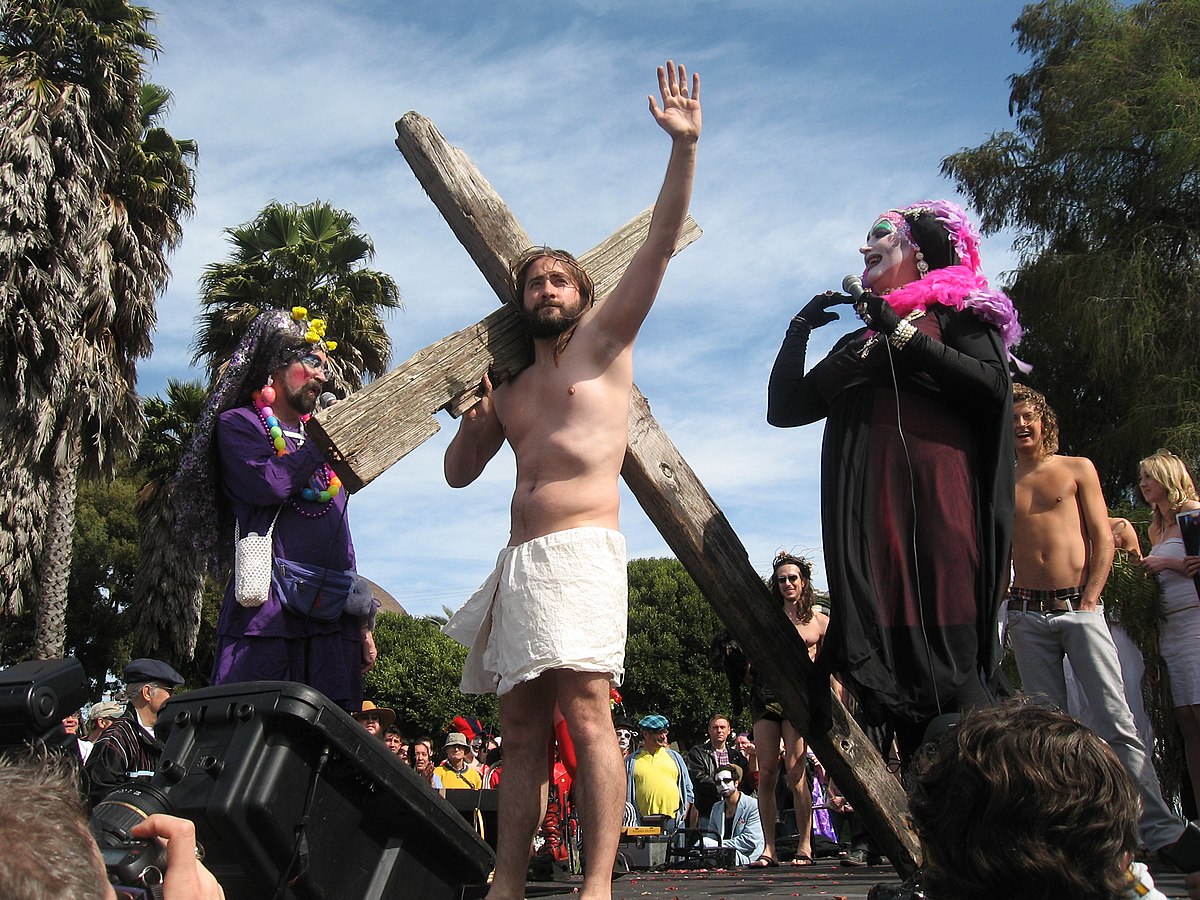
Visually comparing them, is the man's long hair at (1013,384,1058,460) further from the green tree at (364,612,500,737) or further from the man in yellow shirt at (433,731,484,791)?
the green tree at (364,612,500,737)

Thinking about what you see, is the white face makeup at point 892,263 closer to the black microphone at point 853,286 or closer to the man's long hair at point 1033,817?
the black microphone at point 853,286

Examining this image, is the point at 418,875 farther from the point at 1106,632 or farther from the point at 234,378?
the point at 1106,632

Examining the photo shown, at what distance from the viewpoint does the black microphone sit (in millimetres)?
4008

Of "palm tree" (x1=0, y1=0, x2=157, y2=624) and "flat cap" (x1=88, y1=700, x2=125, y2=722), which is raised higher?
"palm tree" (x1=0, y1=0, x2=157, y2=624)

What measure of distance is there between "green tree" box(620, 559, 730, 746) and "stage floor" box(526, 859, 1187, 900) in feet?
102

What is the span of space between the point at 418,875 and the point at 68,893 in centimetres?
191

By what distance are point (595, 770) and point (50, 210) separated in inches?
648

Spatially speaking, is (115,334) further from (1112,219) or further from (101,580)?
(101,580)

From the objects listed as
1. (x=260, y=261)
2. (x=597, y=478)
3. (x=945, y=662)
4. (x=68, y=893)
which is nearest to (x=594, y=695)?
(x=597, y=478)

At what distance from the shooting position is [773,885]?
495cm

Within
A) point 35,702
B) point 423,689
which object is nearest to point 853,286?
point 35,702

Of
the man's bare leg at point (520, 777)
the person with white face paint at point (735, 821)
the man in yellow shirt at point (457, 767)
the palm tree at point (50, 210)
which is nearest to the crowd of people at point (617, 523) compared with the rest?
the man's bare leg at point (520, 777)

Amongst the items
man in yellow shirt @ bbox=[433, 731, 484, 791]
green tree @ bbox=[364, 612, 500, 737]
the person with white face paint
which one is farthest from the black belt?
green tree @ bbox=[364, 612, 500, 737]

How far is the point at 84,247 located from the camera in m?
17.5
